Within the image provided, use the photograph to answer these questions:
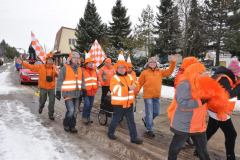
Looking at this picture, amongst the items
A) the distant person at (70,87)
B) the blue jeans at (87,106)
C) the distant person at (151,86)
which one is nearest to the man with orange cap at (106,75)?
the blue jeans at (87,106)

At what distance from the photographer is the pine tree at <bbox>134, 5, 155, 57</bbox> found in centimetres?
1689

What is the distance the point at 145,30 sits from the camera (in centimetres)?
1694

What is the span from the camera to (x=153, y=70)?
461cm

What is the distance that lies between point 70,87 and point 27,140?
1.46 meters

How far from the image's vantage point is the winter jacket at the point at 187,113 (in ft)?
8.27

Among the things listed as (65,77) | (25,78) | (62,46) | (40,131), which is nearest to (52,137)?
(40,131)

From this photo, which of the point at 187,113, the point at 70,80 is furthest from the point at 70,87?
the point at 187,113

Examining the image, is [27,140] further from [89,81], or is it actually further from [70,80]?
[89,81]

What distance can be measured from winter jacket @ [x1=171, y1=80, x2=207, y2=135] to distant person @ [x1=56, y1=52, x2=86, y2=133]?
2716mm

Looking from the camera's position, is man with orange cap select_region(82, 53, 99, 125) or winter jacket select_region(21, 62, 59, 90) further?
winter jacket select_region(21, 62, 59, 90)

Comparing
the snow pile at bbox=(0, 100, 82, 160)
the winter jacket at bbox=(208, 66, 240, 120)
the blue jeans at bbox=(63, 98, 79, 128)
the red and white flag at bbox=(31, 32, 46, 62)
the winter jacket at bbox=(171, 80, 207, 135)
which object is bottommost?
the snow pile at bbox=(0, 100, 82, 160)

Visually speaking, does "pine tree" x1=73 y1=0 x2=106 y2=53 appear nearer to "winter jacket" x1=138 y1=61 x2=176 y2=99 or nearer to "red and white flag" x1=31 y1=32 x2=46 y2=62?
"red and white flag" x1=31 y1=32 x2=46 y2=62

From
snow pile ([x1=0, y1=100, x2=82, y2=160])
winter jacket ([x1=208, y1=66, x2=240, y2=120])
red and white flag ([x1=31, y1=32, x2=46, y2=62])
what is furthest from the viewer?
red and white flag ([x1=31, y1=32, x2=46, y2=62])

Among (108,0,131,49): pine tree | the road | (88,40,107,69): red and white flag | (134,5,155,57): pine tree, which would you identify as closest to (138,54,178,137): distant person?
the road
